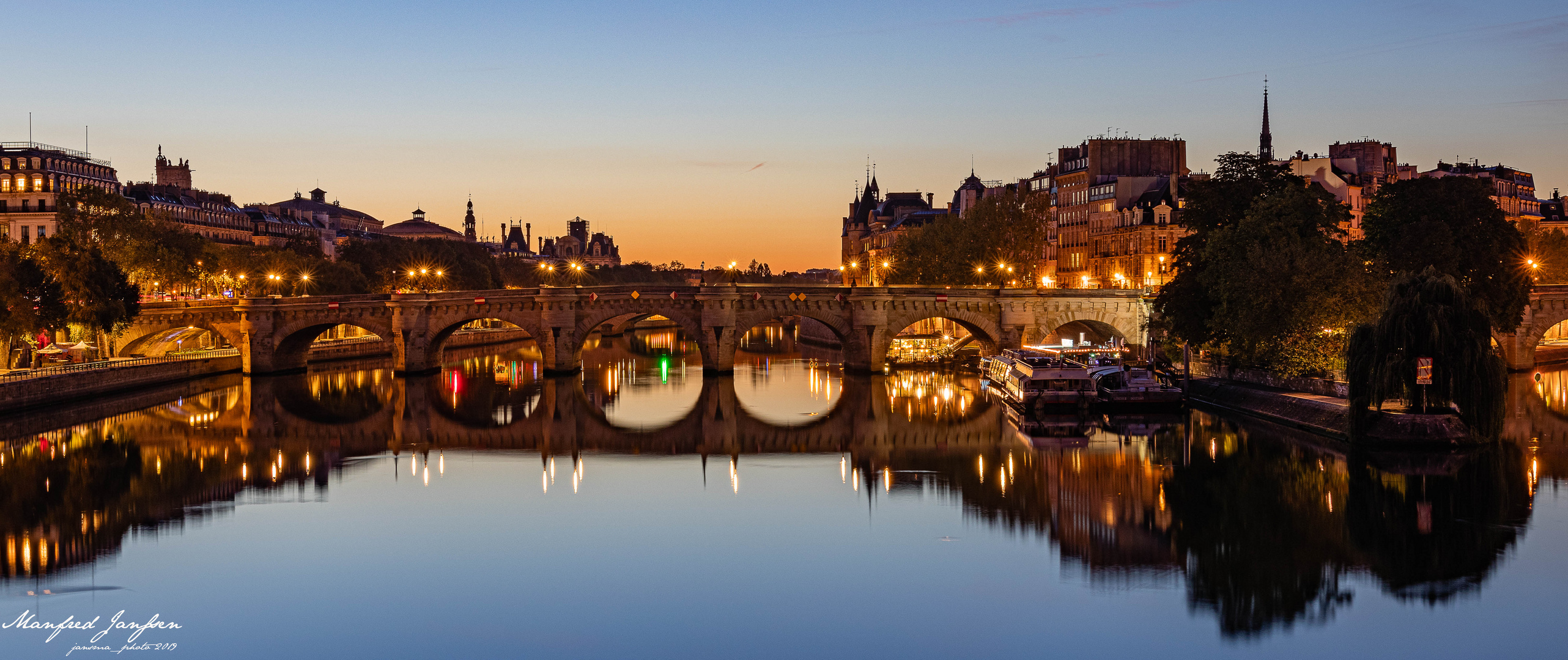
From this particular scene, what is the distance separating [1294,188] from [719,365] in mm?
34565

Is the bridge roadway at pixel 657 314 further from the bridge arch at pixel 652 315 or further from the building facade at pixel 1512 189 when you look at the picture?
the building facade at pixel 1512 189

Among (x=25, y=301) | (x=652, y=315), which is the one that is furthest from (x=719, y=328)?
(x=25, y=301)

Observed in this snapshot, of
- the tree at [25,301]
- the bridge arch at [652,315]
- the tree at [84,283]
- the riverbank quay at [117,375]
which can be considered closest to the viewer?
the riverbank quay at [117,375]

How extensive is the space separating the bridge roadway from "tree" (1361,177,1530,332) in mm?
16570

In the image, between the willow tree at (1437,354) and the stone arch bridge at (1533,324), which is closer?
the willow tree at (1437,354)

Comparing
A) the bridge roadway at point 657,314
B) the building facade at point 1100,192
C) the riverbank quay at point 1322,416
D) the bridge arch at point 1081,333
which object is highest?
the building facade at point 1100,192

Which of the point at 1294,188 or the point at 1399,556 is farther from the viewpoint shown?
the point at 1294,188

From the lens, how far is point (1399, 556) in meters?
32.5

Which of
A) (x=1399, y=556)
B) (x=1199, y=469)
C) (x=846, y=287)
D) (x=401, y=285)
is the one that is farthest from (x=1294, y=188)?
(x=401, y=285)

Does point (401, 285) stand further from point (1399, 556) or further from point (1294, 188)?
point (1399, 556)

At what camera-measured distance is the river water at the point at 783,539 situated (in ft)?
89.7

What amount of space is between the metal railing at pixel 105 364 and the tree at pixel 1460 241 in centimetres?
6424
